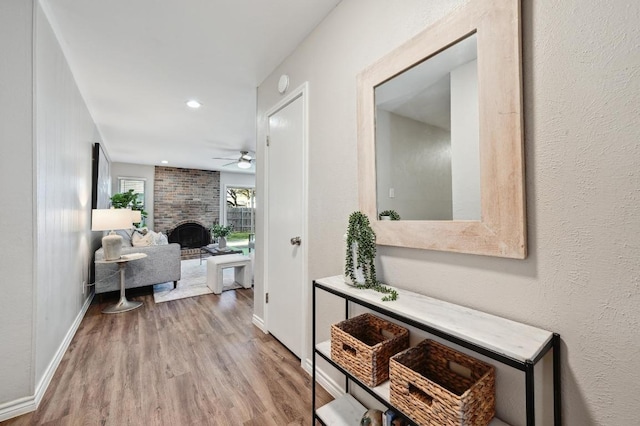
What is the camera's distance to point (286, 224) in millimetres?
2293

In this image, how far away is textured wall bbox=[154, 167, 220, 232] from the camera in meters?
7.30

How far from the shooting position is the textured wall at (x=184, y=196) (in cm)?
730

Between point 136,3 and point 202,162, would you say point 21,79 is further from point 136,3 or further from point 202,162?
point 202,162

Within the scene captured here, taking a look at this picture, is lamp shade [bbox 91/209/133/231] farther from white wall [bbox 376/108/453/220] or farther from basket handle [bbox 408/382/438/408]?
basket handle [bbox 408/382/438/408]

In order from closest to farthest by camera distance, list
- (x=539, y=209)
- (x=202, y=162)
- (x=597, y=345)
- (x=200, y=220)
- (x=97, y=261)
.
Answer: (x=597, y=345)
(x=539, y=209)
(x=97, y=261)
(x=202, y=162)
(x=200, y=220)

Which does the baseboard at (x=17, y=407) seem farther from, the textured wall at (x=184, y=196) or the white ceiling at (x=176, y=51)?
the textured wall at (x=184, y=196)

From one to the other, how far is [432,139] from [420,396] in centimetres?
101

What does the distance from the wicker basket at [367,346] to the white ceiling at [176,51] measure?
1952 millimetres

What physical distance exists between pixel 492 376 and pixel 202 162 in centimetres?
730

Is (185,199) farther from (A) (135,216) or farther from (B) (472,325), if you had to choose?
(B) (472,325)

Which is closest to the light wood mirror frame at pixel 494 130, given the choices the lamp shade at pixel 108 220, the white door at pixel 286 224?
the white door at pixel 286 224

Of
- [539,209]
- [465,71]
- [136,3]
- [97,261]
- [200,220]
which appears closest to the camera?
[539,209]

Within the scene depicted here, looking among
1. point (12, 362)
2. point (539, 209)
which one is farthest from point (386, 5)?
point (12, 362)

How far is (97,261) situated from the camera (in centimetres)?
338
